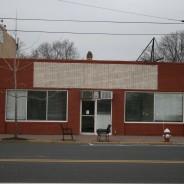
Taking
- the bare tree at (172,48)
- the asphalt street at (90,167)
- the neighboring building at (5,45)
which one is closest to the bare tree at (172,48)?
the bare tree at (172,48)

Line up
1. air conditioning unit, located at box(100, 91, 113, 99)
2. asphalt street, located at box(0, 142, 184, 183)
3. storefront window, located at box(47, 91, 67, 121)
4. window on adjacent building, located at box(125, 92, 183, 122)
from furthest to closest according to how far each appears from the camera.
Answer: window on adjacent building, located at box(125, 92, 183, 122)
air conditioning unit, located at box(100, 91, 113, 99)
storefront window, located at box(47, 91, 67, 121)
asphalt street, located at box(0, 142, 184, 183)

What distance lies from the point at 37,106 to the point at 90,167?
1402cm

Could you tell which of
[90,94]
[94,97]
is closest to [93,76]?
[90,94]

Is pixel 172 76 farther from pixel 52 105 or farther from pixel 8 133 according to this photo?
pixel 8 133

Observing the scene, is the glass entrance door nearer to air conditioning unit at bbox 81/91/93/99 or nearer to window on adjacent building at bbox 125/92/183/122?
air conditioning unit at bbox 81/91/93/99

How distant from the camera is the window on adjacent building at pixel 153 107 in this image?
25922mm

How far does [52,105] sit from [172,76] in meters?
7.53

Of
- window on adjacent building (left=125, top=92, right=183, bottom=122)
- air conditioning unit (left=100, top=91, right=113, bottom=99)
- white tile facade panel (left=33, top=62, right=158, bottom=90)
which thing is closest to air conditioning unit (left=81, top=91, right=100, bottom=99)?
air conditioning unit (left=100, top=91, right=113, bottom=99)

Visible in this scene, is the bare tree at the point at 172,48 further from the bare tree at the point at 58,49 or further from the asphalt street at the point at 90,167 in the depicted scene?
the asphalt street at the point at 90,167

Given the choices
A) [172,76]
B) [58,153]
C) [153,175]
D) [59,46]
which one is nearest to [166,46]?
[59,46]

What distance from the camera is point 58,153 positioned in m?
15.6

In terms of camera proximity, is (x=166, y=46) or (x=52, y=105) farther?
(x=166, y=46)

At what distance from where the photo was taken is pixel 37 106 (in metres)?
25.5

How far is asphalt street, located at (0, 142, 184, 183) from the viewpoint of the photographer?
1006 cm
